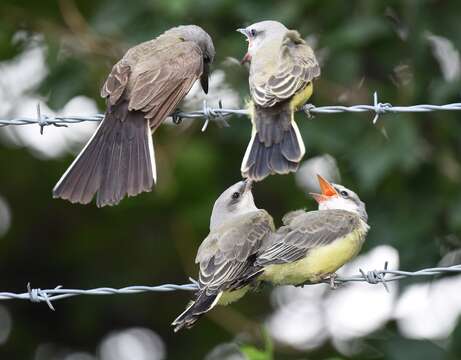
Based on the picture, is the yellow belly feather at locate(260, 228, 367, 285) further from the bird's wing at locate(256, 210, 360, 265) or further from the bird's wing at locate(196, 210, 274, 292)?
the bird's wing at locate(196, 210, 274, 292)

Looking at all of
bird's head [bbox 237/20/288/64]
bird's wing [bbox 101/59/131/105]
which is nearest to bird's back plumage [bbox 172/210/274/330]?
bird's wing [bbox 101/59/131/105]

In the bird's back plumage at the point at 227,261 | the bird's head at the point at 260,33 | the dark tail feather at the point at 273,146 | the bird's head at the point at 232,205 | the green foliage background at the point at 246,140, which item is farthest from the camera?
the green foliage background at the point at 246,140

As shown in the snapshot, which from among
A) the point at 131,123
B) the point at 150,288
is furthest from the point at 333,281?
the point at 131,123

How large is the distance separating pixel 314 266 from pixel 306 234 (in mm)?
169

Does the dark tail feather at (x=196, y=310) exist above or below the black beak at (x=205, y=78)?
below

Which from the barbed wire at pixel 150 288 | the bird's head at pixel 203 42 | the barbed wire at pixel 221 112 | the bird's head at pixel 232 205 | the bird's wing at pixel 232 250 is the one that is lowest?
the barbed wire at pixel 150 288

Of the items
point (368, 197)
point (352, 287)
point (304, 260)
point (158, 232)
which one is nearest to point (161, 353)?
point (158, 232)

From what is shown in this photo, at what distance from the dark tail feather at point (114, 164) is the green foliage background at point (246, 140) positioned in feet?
4.24

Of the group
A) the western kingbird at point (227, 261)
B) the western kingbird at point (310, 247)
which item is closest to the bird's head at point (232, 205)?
the western kingbird at point (227, 261)

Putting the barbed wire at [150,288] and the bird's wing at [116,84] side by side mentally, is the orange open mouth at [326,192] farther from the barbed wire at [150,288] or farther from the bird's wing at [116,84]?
the bird's wing at [116,84]

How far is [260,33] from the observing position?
295 inches

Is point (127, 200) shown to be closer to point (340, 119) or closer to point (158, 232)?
point (158, 232)

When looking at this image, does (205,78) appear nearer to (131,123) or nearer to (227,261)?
(131,123)

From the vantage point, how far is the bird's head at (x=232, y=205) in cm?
660
